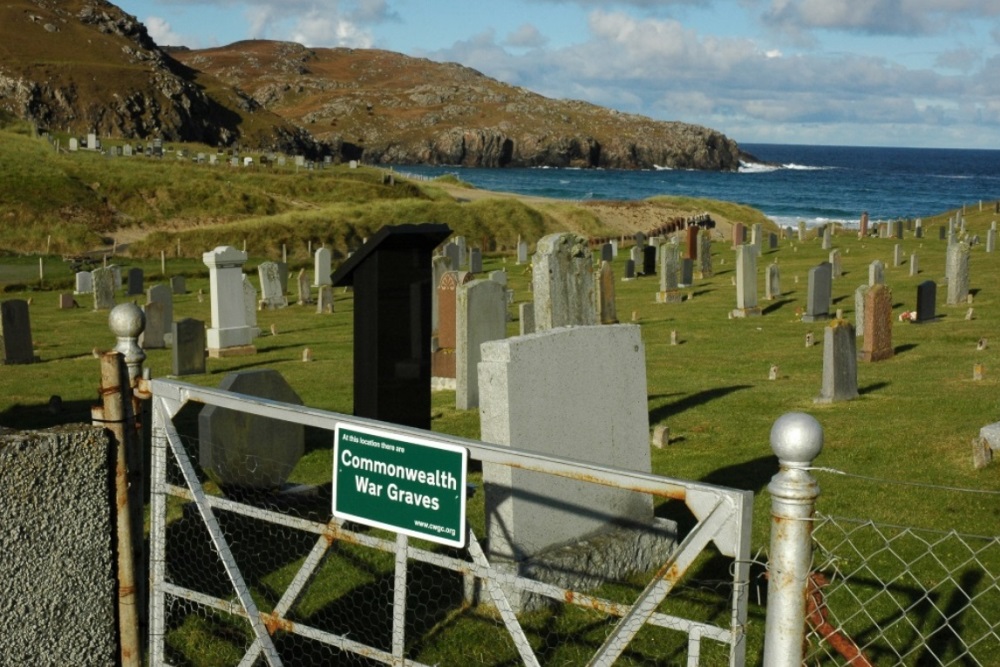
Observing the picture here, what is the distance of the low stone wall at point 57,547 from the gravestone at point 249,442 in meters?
3.80

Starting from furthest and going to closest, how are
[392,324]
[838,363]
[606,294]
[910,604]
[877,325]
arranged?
[606,294], [877,325], [838,363], [392,324], [910,604]

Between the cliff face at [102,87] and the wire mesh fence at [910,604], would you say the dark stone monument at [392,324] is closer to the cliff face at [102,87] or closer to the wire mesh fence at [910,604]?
the wire mesh fence at [910,604]

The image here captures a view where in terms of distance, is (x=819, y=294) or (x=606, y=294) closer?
(x=606, y=294)

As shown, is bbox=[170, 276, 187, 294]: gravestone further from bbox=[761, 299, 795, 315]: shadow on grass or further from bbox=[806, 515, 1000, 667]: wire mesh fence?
bbox=[806, 515, 1000, 667]: wire mesh fence

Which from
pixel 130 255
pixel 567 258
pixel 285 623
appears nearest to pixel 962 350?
pixel 567 258

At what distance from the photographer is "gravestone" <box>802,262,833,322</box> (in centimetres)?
2122

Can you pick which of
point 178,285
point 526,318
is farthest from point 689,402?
point 178,285

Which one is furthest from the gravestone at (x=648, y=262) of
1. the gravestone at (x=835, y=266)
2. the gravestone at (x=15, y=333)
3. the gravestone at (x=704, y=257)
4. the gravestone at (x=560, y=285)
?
the gravestone at (x=560, y=285)

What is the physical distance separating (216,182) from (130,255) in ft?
50.5

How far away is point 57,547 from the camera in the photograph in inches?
197

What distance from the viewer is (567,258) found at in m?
13.7

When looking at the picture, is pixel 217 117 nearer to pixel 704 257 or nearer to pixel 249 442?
pixel 704 257

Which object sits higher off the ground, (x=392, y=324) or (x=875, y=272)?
(x=392, y=324)

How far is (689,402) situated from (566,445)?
6.93 m
